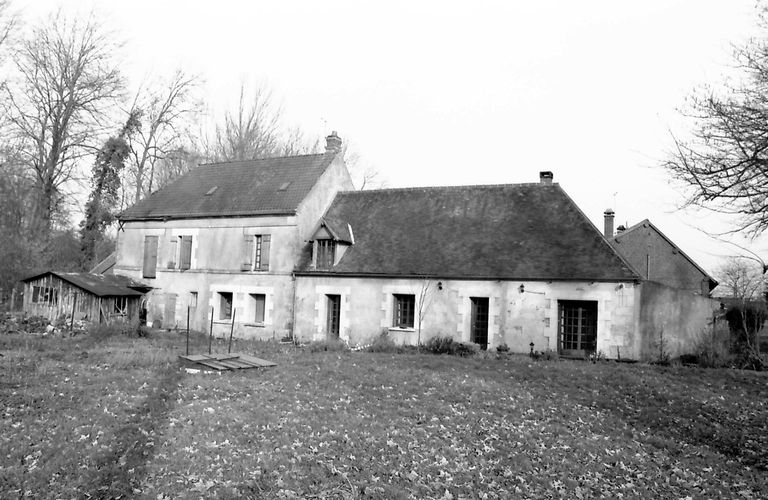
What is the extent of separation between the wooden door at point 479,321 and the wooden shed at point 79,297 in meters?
14.8

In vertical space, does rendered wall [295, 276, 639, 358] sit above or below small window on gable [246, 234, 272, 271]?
below

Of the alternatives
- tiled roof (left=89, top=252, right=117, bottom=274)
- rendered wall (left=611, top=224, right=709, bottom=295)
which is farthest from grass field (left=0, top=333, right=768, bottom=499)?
tiled roof (left=89, top=252, right=117, bottom=274)

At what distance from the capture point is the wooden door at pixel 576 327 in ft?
59.7

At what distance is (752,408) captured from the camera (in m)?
12.0

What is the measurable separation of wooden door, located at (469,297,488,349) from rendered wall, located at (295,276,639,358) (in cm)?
30

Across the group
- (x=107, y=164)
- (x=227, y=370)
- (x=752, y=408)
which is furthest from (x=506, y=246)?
(x=107, y=164)

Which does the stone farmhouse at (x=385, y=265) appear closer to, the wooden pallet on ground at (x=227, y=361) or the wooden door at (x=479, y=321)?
the wooden door at (x=479, y=321)

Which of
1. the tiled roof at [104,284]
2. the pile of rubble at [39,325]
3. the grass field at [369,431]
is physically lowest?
the grass field at [369,431]

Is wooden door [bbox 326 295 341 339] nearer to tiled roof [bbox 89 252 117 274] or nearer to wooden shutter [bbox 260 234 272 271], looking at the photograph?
wooden shutter [bbox 260 234 272 271]

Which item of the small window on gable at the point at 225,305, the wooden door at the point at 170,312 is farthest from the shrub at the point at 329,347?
the wooden door at the point at 170,312

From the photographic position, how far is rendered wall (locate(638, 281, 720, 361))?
17953 mm

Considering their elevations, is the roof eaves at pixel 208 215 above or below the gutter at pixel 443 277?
above

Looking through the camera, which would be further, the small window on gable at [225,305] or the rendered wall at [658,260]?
the rendered wall at [658,260]

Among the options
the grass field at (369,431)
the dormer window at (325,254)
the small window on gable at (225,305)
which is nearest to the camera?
the grass field at (369,431)
